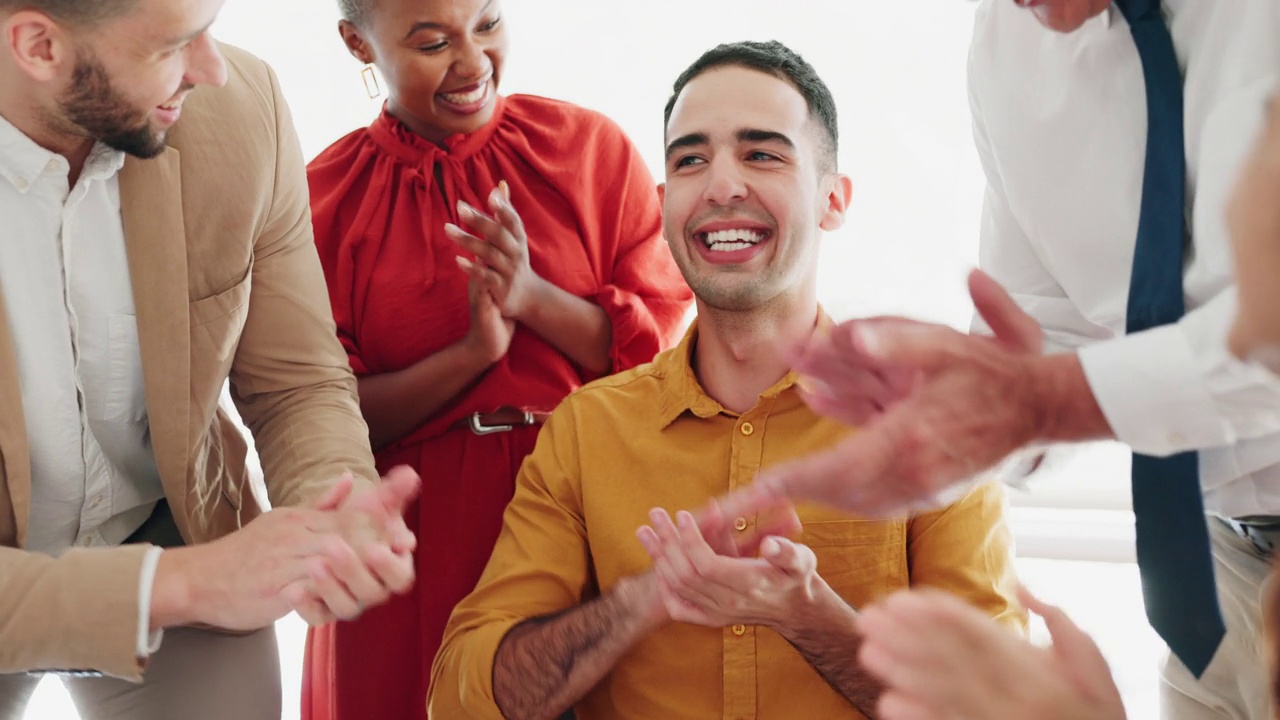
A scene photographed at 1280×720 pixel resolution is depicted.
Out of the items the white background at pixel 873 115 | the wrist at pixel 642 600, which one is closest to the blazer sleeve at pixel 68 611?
the wrist at pixel 642 600

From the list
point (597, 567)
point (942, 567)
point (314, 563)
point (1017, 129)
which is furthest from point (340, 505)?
point (1017, 129)

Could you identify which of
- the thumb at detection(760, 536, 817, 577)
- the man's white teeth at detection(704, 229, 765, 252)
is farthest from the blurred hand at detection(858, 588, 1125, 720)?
the man's white teeth at detection(704, 229, 765, 252)

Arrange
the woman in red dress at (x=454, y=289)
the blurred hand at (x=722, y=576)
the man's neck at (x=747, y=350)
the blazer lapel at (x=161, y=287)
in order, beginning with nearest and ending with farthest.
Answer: the blurred hand at (x=722, y=576), the blazer lapel at (x=161, y=287), the man's neck at (x=747, y=350), the woman in red dress at (x=454, y=289)

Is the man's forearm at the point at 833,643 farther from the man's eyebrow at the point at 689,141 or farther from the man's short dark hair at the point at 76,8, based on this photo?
the man's short dark hair at the point at 76,8

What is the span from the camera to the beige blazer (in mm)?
1433

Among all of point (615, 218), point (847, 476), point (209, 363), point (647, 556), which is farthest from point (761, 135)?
point (209, 363)

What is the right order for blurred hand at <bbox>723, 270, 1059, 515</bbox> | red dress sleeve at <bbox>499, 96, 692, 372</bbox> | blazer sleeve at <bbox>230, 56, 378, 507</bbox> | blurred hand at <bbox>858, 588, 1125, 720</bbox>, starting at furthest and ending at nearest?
red dress sleeve at <bbox>499, 96, 692, 372</bbox>
blazer sleeve at <bbox>230, 56, 378, 507</bbox>
blurred hand at <bbox>723, 270, 1059, 515</bbox>
blurred hand at <bbox>858, 588, 1125, 720</bbox>

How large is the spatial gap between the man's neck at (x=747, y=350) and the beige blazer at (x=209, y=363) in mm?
536

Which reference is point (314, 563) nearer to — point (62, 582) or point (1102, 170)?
point (62, 582)

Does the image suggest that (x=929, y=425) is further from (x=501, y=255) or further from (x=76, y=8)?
(x=76, y=8)

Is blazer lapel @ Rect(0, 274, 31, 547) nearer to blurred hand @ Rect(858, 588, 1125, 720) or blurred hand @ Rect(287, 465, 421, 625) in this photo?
blurred hand @ Rect(287, 465, 421, 625)

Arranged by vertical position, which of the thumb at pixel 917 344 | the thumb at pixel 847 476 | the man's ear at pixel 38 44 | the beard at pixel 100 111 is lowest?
the thumb at pixel 847 476

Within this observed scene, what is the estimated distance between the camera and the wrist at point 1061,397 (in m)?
1.32

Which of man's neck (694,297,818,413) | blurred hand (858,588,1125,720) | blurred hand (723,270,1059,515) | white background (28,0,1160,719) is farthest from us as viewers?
white background (28,0,1160,719)
